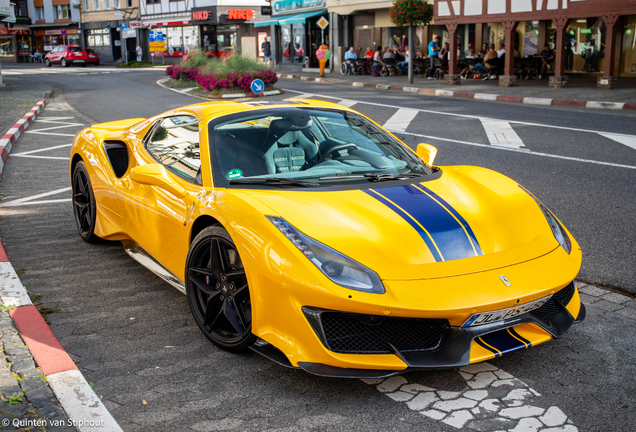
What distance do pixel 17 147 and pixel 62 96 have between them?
11.9 meters

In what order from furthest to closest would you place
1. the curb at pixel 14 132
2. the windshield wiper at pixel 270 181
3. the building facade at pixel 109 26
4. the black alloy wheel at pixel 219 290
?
the building facade at pixel 109 26, the curb at pixel 14 132, the windshield wiper at pixel 270 181, the black alloy wheel at pixel 219 290

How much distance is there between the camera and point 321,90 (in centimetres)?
2134

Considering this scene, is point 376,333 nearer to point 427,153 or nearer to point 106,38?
point 427,153

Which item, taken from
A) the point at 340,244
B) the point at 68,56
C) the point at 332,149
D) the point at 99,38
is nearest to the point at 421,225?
the point at 340,244

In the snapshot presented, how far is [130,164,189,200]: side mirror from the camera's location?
3.75 m

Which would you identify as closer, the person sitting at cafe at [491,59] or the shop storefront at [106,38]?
the person sitting at cafe at [491,59]

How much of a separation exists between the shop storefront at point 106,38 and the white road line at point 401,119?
159 feet

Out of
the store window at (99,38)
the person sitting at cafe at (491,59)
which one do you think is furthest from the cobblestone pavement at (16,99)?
the store window at (99,38)

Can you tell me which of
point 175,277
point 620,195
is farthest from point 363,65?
point 175,277

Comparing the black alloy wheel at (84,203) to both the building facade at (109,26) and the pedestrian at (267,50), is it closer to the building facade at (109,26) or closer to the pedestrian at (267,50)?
the pedestrian at (267,50)

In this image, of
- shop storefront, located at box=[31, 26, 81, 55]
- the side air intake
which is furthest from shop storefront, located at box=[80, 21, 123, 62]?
the side air intake

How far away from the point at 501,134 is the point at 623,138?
1.99m

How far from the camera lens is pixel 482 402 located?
273cm

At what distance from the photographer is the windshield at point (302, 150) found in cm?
360
